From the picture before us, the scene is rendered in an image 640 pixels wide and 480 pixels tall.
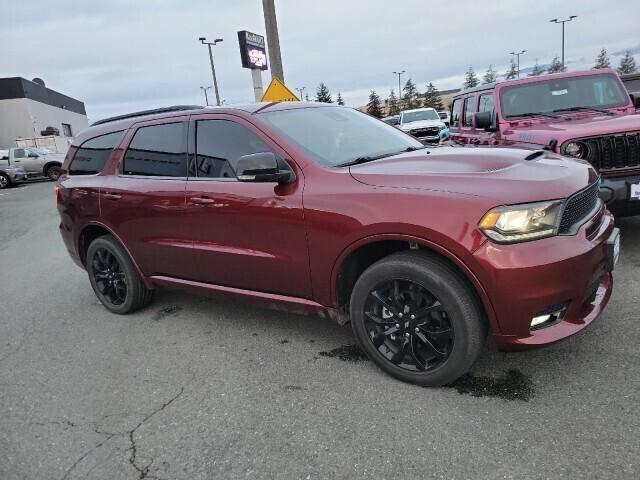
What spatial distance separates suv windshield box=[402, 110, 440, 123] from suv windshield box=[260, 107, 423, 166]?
1889 centimetres

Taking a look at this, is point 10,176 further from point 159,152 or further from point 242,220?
point 242,220

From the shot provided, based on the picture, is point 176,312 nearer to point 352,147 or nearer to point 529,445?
point 352,147

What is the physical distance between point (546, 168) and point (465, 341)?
3.61 ft

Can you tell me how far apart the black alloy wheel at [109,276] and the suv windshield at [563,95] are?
4839 mm

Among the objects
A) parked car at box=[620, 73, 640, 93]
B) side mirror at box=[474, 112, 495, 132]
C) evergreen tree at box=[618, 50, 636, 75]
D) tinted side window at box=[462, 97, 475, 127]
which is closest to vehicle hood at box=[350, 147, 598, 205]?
side mirror at box=[474, 112, 495, 132]

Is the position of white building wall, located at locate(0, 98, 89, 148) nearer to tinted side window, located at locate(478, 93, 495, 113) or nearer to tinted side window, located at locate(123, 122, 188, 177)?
tinted side window, located at locate(478, 93, 495, 113)

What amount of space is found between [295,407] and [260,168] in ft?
4.65

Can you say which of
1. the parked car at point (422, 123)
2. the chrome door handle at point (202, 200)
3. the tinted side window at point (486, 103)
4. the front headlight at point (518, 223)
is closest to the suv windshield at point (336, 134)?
the chrome door handle at point (202, 200)

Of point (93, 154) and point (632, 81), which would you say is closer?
point (93, 154)

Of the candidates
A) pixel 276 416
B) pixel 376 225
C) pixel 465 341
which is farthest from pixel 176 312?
pixel 465 341

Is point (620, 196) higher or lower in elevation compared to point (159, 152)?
lower

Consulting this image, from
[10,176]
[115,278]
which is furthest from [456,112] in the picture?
[10,176]

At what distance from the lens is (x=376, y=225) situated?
9.51ft

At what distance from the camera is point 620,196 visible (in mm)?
4586
